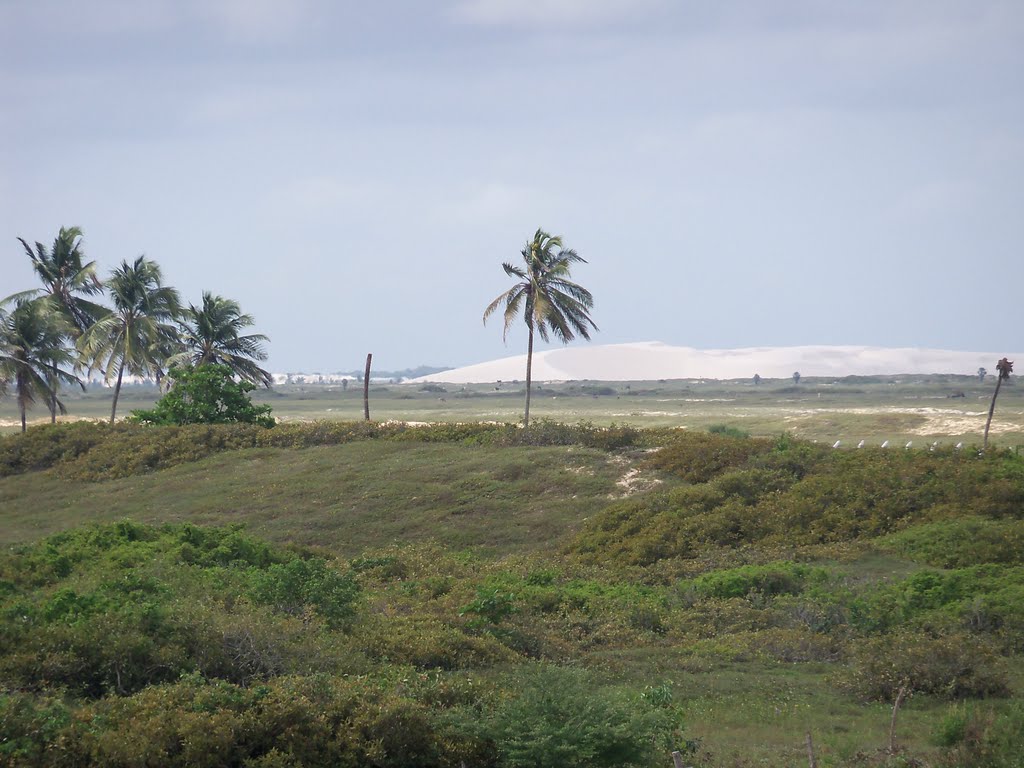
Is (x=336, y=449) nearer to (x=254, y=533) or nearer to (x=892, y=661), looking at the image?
(x=254, y=533)

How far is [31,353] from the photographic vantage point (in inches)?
1485

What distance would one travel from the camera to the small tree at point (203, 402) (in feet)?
118

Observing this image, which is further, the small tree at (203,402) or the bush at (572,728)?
the small tree at (203,402)

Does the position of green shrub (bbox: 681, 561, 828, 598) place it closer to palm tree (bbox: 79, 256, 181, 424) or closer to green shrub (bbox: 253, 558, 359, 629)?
green shrub (bbox: 253, 558, 359, 629)

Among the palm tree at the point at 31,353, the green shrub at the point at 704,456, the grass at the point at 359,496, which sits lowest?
the grass at the point at 359,496

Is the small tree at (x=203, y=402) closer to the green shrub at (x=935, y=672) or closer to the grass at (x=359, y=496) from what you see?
the grass at (x=359, y=496)

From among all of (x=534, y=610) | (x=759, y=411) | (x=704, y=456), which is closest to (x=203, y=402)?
(x=704, y=456)

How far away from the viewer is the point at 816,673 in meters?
12.2

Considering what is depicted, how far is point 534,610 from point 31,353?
29.9 meters

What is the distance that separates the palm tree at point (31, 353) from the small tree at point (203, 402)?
3879mm

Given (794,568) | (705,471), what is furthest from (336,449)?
(794,568)

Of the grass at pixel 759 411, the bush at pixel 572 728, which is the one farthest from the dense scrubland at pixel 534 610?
the grass at pixel 759 411

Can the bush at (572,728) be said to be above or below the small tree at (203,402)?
below

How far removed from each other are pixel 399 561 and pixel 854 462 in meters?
10.8
